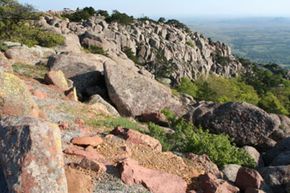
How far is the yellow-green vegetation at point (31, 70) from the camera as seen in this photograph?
23688 millimetres

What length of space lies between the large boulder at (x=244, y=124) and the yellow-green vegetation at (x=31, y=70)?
828 centimetres

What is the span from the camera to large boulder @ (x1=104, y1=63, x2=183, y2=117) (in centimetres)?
2283

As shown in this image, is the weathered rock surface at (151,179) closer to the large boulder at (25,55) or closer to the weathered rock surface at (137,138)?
the weathered rock surface at (137,138)

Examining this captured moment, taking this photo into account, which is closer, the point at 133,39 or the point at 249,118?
the point at 249,118

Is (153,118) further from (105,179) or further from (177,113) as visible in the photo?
(105,179)

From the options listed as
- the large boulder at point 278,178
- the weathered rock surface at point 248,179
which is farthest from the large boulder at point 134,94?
the weathered rock surface at point 248,179

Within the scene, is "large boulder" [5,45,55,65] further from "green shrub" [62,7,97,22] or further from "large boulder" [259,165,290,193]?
"green shrub" [62,7,97,22]

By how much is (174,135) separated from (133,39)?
6778 cm

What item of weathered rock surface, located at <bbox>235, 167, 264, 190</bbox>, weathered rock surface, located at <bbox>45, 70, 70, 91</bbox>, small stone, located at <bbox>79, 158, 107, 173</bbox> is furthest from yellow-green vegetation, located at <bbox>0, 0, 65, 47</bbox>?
small stone, located at <bbox>79, 158, 107, 173</bbox>

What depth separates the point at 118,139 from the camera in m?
13.8

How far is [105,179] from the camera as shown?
10.8 m

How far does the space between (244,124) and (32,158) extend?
13.4 meters

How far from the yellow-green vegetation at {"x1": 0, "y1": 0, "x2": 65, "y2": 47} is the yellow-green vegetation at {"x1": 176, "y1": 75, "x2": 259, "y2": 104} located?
25.8 meters

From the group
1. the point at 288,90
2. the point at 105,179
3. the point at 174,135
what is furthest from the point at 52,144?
the point at 288,90
